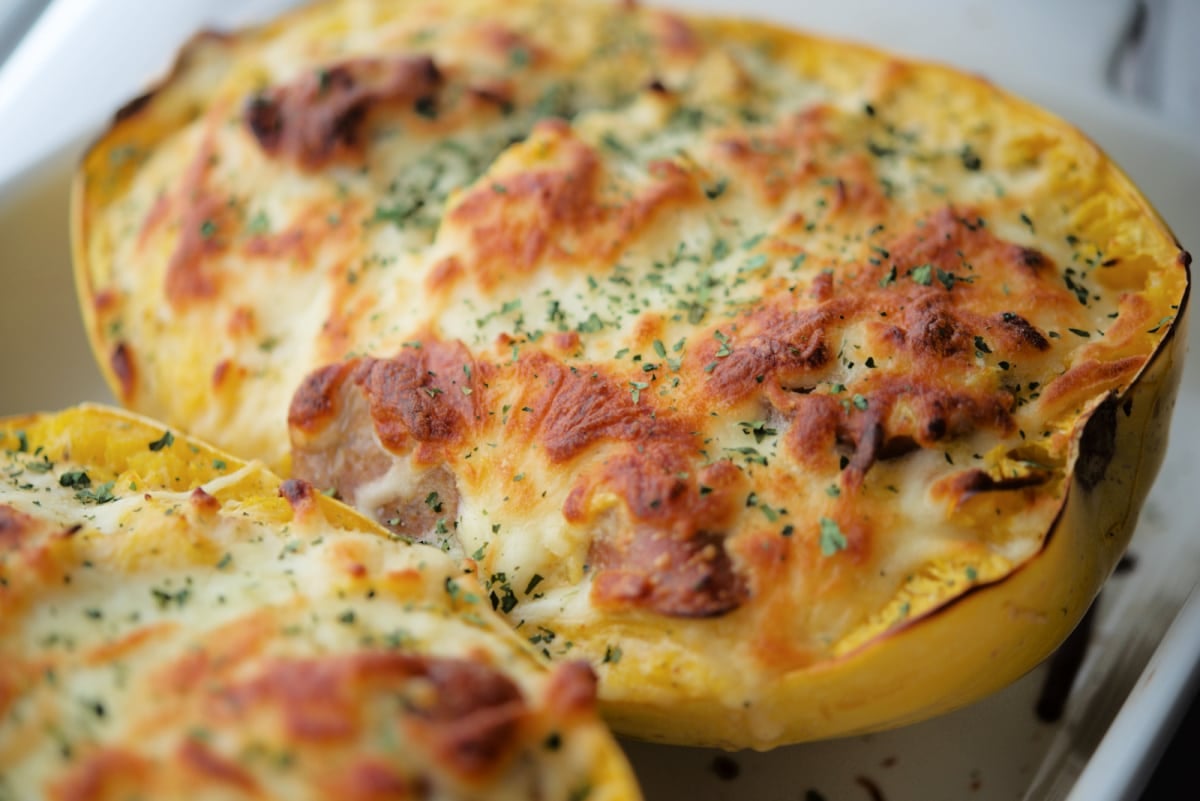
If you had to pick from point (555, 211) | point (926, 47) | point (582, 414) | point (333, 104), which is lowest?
point (926, 47)

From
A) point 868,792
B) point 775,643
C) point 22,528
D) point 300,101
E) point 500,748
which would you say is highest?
point 300,101

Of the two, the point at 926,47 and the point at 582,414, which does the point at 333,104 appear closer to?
the point at 582,414

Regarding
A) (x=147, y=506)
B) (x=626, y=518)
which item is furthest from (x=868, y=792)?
(x=147, y=506)

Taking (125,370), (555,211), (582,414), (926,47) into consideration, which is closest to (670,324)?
(582,414)

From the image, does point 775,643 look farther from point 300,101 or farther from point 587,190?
point 300,101

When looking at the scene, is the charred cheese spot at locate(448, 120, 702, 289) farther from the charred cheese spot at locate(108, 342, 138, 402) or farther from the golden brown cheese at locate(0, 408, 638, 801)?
the charred cheese spot at locate(108, 342, 138, 402)

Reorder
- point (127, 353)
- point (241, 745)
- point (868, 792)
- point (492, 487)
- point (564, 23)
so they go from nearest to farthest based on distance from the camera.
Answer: point (241, 745) → point (492, 487) → point (868, 792) → point (127, 353) → point (564, 23)
